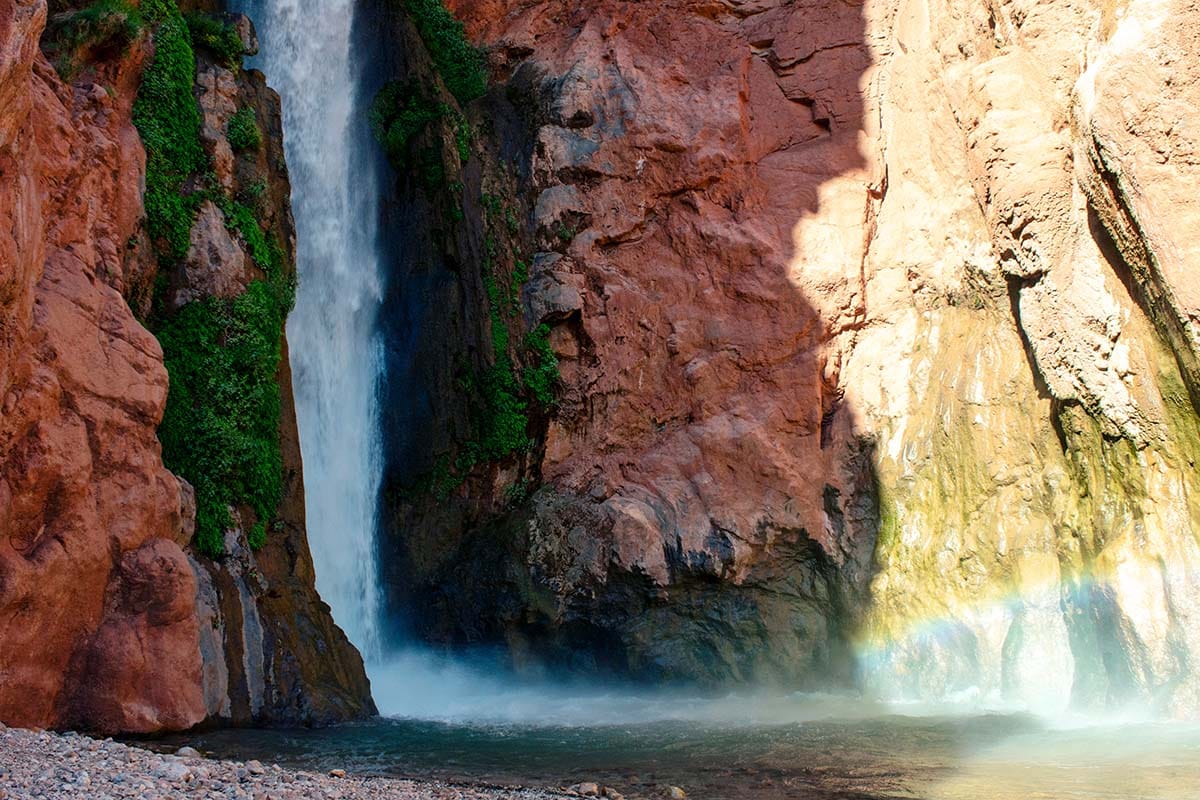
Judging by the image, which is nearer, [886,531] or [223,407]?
[223,407]

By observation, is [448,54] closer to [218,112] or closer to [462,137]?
[462,137]

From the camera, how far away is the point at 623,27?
782 inches

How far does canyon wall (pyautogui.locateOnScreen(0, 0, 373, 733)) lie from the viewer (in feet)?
33.8

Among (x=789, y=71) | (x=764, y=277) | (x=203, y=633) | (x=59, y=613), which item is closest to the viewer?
(x=59, y=613)

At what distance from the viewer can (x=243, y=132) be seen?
51.2ft

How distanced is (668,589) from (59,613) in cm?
891

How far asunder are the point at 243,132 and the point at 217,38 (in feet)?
5.05

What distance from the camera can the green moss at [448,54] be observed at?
19.9 metres

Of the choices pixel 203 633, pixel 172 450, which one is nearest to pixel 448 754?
pixel 203 633

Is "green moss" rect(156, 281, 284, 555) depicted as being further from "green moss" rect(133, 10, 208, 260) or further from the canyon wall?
"green moss" rect(133, 10, 208, 260)

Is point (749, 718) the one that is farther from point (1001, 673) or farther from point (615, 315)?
point (615, 315)

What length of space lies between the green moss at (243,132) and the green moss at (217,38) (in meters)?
0.92

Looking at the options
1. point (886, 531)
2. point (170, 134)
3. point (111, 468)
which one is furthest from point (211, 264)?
point (886, 531)

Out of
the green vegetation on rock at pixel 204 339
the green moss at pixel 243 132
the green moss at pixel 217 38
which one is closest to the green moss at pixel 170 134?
the green vegetation on rock at pixel 204 339
